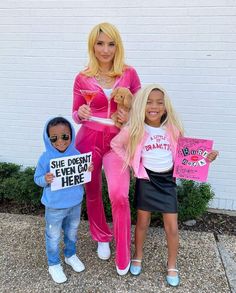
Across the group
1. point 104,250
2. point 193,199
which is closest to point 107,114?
point 104,250

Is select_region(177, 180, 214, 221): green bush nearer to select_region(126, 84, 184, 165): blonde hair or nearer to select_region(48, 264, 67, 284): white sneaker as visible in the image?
select_region(126, 84, 184, 165): blonde hair

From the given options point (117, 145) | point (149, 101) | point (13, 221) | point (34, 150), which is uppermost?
point (149, 101)

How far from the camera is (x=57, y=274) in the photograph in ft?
9.71

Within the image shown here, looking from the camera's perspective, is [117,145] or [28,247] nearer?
[117,145]

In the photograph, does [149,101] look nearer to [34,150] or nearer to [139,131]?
[139,131]

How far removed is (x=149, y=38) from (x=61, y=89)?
1.22m

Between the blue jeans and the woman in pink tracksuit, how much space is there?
346 mm

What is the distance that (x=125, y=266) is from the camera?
2.96m

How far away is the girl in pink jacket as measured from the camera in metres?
2.74

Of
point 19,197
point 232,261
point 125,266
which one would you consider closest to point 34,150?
point 19,197

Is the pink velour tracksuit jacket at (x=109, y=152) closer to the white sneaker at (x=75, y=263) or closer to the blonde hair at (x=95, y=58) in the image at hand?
the blonde hair at (x=95, y=58)

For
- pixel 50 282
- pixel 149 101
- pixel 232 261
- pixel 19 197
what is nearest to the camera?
pixel 149 101

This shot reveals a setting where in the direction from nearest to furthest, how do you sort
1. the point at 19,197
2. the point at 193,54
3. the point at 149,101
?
the point at 149,101 < the point at 193,54 < the point at 19,197

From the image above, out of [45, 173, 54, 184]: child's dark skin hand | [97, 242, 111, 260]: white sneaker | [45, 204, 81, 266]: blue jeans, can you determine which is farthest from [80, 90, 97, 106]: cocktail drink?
[97, 242, 111, 260]: white sneaker
